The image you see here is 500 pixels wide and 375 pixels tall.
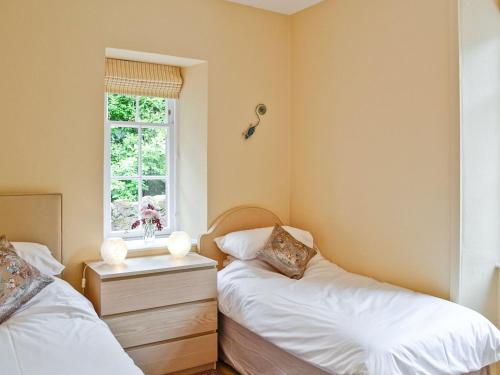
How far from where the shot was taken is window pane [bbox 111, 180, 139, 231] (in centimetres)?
343

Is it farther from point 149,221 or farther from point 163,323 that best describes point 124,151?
point 163,323

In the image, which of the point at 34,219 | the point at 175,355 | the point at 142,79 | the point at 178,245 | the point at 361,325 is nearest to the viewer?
the point at 361,325

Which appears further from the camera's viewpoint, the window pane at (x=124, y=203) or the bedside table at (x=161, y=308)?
the window pane at (x=124, y=203)

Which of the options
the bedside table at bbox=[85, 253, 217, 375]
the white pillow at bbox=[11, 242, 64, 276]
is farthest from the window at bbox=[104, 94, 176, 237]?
the white pillow at bbox=[11, 242, 64, 276]

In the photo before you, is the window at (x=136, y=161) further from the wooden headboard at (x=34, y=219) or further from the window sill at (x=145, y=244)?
the wooden headboard at (x=34, y=219)

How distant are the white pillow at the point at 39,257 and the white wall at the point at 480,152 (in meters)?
2.32

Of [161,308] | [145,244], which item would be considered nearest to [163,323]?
[161,308]

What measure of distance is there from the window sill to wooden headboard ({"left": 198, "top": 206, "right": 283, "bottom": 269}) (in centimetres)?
11

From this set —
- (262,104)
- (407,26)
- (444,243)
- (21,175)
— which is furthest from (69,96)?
(444,243)

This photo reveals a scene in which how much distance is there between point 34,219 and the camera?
8.95ft

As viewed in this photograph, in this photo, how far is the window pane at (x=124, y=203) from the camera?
11.3ft

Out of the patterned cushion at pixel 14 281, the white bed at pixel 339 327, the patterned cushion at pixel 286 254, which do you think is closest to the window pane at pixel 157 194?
the white bed at pixel 339 327

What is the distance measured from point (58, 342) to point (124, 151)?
75.0 inches

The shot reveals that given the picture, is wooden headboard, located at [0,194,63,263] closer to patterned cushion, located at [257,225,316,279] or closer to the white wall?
patterned cushion, located at [257,225,316,279]
